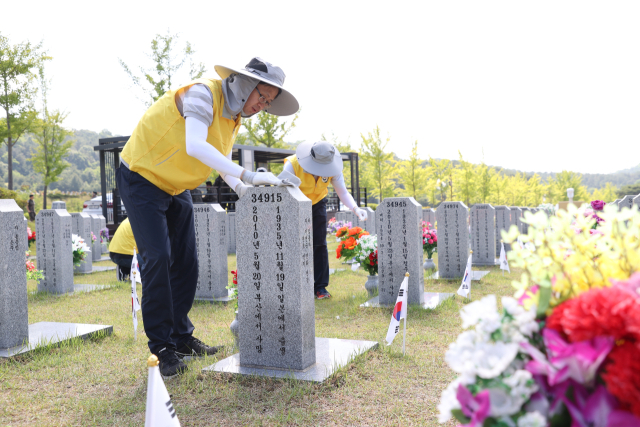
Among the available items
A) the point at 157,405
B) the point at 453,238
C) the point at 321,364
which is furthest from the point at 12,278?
the point at 453,238

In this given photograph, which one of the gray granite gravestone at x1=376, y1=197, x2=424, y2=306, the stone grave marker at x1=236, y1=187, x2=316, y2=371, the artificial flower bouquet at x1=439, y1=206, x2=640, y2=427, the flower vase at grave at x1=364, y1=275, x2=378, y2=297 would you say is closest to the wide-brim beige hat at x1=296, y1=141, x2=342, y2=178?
the gray granite gravestone at x1=376, y1=197, x2=424, y2=306

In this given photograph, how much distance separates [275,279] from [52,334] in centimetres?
249

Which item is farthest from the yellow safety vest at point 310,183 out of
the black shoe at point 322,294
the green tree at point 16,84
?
the green tree at point 16,84

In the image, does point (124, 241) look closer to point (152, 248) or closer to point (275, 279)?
point (152, 248)

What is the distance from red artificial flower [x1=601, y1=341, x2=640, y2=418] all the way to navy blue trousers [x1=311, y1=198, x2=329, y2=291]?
17.8ft

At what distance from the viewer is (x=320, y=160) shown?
5840 mm

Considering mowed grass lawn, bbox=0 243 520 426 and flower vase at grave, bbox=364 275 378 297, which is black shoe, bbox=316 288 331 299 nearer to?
flower vase at grave, bbox=364 275 378 297

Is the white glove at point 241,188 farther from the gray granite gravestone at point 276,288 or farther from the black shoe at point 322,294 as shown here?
the black shoe at point 322,294

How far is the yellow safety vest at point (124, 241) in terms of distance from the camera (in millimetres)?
7324

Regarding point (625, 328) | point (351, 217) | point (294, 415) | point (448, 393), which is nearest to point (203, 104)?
point (294, 415)

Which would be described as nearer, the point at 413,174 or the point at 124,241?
the point at 124,241

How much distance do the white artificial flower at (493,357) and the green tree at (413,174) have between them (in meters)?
28.0

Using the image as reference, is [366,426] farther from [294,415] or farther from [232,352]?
[232,352]

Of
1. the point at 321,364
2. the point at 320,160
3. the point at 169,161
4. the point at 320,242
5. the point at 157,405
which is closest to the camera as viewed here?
the point at 157,405
